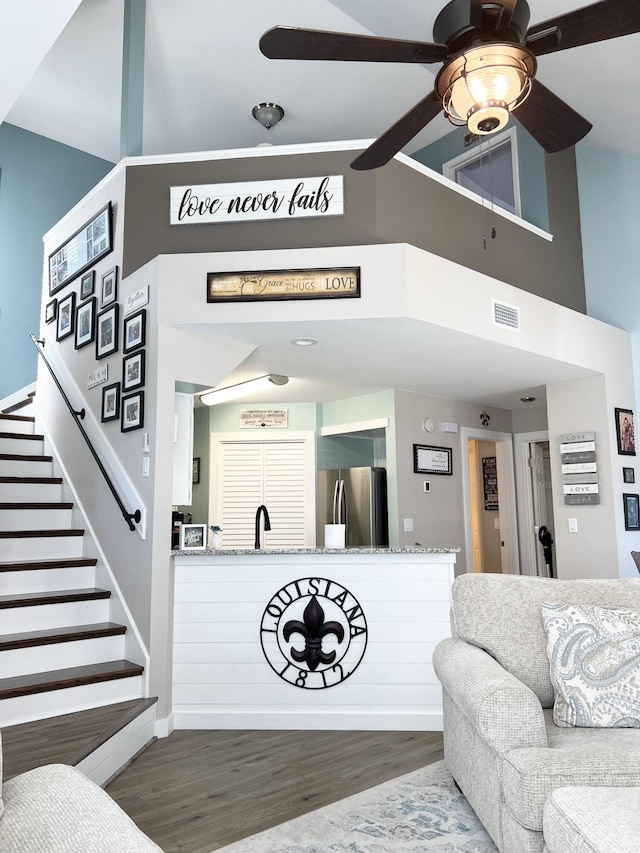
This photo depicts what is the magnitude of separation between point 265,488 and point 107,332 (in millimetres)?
2724

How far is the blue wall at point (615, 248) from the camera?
547cm

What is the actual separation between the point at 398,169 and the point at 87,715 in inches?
140

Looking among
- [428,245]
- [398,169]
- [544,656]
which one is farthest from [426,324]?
[544,656]

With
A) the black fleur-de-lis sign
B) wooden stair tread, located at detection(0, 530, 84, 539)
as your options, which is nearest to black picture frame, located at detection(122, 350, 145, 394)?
wooden stair tread, located at detection(0, 530, 84, 539)

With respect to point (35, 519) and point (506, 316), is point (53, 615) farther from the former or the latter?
point (506, 316)

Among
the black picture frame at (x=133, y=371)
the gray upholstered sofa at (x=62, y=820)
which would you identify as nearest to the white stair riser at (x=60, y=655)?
the black picture frame at (x=133, y=371)

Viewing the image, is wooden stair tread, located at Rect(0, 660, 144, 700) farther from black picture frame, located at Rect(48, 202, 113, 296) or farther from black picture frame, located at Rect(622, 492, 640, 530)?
black picture frame, located at Rect(622, 492, 640, 530)

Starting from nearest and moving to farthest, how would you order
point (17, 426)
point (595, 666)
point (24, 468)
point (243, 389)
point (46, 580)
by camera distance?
point (595, 666)
point (46, 580)
point (24, 468)
point (17, 426)
point (243, 389)

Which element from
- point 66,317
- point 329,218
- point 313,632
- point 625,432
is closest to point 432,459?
point 625,432

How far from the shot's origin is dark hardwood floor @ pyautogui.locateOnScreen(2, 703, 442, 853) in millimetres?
2561

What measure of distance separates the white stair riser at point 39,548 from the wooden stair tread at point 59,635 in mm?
650

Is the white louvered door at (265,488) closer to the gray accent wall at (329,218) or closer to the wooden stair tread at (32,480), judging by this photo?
the wooden stair tread at (32,480)

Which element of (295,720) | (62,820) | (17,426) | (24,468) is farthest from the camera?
(17,426)

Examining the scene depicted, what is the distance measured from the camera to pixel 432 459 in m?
6.14
